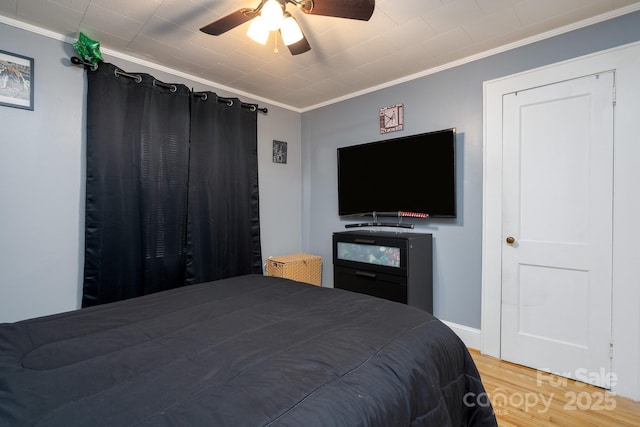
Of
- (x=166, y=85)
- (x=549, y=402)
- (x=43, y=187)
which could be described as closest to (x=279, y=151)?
(x=166, y=85)

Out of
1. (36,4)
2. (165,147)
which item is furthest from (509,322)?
(36,4)

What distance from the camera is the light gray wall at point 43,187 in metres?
2.00

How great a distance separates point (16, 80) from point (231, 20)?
62.1 inches

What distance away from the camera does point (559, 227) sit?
2.13 meters

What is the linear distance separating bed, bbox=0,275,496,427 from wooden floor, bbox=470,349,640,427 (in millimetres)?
712

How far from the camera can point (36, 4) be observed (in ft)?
6.12

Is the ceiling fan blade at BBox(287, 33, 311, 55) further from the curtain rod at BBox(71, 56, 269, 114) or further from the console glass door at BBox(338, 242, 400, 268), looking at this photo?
the console glass door at BBox(338, 242, 400, 268)

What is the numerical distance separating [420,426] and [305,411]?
449mm

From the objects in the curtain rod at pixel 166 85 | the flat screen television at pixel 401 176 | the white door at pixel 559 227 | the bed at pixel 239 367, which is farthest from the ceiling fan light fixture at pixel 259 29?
the white door at pixel 559 227

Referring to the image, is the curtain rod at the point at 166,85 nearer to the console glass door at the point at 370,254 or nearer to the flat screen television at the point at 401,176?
the flat screen television at the point at 401,176

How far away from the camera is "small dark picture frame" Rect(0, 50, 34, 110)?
198 centimetres

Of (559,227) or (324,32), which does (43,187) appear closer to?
(324,32)

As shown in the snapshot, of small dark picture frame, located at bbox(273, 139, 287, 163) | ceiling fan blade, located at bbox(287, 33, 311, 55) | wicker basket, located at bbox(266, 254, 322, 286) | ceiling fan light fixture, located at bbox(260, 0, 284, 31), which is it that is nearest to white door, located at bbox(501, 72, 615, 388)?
ceiling fan blade, located at bbox(287, 33, 311, 55)

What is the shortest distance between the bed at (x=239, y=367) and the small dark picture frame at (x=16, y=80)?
5.38 ft
